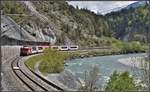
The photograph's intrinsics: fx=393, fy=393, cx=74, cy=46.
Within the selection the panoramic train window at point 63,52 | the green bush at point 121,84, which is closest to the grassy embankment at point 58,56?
the panoramic train window at point 63,52

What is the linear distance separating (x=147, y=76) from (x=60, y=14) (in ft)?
421

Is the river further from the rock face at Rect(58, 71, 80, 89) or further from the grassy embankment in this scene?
the rock face at Rect(58, 71, 80, 89)

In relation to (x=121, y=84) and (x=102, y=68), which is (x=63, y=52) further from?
(x=121, y=84)

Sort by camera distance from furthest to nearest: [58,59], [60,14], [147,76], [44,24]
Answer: [60,14], [44,24], [58,59], [147,76]

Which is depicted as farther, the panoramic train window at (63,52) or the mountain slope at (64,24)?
the mountain slope at (64,24)

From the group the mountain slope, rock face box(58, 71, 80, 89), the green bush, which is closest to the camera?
the green bush

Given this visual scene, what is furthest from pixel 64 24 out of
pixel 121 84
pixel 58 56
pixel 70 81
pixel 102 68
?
pixel 121 84

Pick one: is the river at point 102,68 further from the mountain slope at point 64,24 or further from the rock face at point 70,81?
the mountain slope at point 64,24

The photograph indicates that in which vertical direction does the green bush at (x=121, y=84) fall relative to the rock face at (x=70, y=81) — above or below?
above

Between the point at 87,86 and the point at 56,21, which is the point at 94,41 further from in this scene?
the point at 87,86

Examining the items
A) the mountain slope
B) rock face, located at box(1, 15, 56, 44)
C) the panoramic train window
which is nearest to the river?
the panoramic train window

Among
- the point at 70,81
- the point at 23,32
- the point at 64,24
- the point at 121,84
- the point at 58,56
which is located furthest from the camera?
the point at 64,24

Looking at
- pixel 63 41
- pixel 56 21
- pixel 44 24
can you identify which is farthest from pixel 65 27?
pixel 44 24

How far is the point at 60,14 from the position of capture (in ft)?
484
